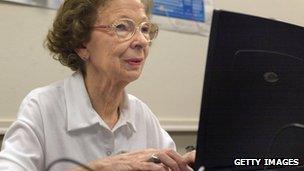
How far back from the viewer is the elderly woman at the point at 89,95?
125cm

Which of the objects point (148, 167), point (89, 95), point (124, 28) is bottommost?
point (148, 167)

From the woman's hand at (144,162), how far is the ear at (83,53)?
0.45 m

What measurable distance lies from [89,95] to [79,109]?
69 millimetres

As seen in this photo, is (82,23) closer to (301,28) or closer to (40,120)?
(40,120)

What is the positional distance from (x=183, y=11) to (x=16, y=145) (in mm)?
1328

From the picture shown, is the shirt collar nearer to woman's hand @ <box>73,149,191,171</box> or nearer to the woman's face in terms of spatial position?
the woman's face

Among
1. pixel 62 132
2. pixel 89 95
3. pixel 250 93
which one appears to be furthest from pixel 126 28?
pixel 250 93

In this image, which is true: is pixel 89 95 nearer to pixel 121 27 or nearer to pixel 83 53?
pixel 83 53

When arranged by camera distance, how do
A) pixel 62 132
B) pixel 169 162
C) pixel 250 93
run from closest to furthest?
1. pixel 250 93
2. pixel 169 162
3. pixel 62 132

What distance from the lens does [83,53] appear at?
1.41m

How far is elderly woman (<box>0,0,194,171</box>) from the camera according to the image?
1.25 m

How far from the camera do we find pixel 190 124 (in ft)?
7.58

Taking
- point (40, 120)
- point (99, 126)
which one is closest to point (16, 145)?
point (40, 120)

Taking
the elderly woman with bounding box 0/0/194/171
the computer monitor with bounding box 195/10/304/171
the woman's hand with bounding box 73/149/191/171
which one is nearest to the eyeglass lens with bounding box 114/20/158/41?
the elderly woman with bounding box 0/0/194/171
